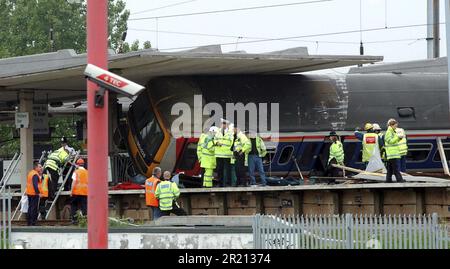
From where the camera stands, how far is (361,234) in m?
15.5

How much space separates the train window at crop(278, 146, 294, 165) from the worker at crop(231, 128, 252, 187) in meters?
2.32

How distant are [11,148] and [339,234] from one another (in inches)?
1848

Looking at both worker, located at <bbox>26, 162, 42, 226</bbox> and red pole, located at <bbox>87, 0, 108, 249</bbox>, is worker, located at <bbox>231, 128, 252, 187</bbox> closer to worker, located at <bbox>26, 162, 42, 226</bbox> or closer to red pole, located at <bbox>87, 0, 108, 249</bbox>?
worker, located at <bbox>26, 162, 42, 226</bbox>

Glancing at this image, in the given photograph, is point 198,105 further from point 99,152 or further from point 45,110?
point 99,152

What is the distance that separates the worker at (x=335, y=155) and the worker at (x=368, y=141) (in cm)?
65

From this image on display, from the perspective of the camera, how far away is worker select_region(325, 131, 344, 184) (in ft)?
88.1

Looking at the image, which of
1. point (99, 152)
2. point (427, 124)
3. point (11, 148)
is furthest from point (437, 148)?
point (11, 148)

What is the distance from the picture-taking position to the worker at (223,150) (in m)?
24.8

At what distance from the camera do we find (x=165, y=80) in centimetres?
2784

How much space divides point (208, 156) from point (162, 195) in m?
2.73

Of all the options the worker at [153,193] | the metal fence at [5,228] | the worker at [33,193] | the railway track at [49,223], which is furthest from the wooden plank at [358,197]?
the metal fence at [5,228]

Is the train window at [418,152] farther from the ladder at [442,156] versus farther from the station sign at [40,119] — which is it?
the station sign at [40,119]

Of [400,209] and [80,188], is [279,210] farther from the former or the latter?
[80,188]

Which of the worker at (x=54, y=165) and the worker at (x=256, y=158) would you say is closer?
the worker at (x=256, y=158)
